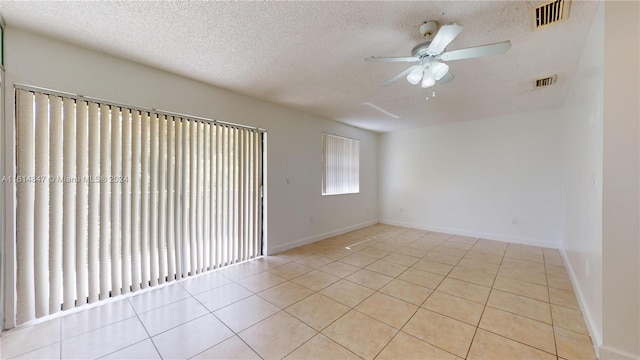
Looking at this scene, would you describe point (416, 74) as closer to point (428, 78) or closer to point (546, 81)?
point (428, 78)

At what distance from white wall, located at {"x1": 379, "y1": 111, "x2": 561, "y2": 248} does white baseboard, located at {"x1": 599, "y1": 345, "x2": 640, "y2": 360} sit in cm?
336

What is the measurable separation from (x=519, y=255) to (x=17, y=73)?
6.44 metres

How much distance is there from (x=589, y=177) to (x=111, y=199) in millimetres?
4512

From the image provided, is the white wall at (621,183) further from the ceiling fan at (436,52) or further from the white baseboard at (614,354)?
the ceiling fan at (436,52)

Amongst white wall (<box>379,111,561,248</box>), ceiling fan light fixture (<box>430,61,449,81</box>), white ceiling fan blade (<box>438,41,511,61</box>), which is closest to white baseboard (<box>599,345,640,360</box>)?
white ceiling fan blade (<box>438,41,511,61</box>)

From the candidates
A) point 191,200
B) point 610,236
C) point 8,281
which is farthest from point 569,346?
point 8,281

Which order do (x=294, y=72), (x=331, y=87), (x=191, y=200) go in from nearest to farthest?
(x=294, y=72) < (x=191, y=200) < (x=331, y=87)

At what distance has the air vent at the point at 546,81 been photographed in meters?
2.95

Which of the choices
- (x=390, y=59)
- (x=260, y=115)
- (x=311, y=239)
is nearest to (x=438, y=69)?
(x=390, y=59)

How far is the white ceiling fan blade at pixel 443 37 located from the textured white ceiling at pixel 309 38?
235 mm

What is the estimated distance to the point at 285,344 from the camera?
1826mm

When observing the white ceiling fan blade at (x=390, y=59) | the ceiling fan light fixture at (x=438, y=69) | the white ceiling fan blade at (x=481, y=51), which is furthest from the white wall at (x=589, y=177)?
the white ceiling fan blade at (x=390, y=59)

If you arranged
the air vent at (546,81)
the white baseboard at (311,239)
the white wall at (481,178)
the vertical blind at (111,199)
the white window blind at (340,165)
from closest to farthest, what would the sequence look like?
the vertical blind at (111,199) → the air vent at (546,81) → the white baseboard at (311,239) → the white wall at (481,178) → the white window blind at (340,165)

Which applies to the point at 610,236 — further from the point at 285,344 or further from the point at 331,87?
the point at 331,87
